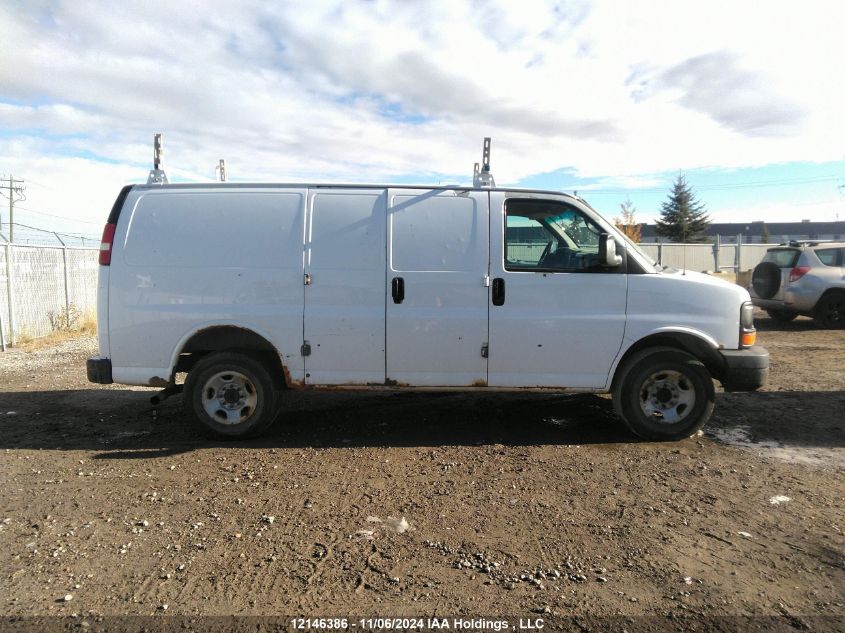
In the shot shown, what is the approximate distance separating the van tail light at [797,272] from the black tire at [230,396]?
Result: 11.0m

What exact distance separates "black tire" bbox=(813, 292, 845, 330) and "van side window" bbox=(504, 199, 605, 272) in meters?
9.06

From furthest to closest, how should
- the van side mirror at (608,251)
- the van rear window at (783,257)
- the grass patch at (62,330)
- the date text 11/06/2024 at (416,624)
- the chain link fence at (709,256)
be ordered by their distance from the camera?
the chain link fence at (709,256), the van rear window at (783,257), the grass patch at (62,330), the van side mirror at (608,251), the date text 11/06/2024 at (416,624)

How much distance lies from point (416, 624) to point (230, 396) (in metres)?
3.18

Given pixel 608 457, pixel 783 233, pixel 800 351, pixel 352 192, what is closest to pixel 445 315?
pixel 352 192

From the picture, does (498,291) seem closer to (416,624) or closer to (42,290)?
(416,624)

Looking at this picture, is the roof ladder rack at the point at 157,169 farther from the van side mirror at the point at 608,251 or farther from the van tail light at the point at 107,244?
the van side mirror at the point at 608,251

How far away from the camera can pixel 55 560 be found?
10.9 ft

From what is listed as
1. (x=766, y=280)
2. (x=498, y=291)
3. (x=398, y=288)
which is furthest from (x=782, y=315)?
(x=398, y=288)

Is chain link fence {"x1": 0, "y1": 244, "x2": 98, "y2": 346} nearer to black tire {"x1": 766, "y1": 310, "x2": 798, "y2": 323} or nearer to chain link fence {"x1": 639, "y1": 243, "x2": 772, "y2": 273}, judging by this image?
black tire {"x1": 766, "y1": 310, "x2": 798, "y2": 323}

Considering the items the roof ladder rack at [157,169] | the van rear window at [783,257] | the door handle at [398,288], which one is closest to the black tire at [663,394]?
the door handle at [398,288]

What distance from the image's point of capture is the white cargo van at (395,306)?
5.20m

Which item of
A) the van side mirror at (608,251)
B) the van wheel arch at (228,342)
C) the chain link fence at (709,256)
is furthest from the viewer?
the chain link fence at (709,256)

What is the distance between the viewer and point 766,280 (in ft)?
40.6

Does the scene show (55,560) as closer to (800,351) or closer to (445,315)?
(445,315)
